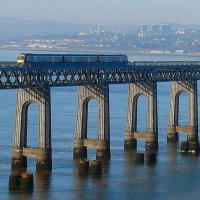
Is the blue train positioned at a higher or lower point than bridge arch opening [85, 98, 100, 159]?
higher

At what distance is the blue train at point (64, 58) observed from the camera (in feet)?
217

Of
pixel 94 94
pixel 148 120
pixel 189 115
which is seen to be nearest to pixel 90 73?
pixel 94 94

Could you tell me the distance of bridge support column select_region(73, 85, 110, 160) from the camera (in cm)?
7038

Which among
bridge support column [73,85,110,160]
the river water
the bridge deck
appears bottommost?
the river water

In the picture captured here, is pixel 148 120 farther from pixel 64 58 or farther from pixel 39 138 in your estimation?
pixel 39 138

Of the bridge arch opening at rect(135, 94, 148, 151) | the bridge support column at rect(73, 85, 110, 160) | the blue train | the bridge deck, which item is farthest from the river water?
the blue train

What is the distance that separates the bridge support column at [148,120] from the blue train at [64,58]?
2592mm

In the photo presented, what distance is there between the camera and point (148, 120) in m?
77.8

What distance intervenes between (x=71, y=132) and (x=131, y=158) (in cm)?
1711

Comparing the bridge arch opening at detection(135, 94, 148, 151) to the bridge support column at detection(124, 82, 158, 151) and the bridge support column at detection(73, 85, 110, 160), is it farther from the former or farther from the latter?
the bridge support column at detection(73, 85, 110, 160)

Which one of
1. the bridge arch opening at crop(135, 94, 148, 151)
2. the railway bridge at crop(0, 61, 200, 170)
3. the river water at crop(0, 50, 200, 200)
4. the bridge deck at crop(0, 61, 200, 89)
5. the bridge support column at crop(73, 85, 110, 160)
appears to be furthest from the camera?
the bridge arch opening at crop(135, 94, 148, 151)

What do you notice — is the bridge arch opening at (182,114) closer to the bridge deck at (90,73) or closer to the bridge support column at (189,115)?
the bridge support column at (189,115)

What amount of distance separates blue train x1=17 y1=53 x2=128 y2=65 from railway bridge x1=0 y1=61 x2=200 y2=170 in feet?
1.95

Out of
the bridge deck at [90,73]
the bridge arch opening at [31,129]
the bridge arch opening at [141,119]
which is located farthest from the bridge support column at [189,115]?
the bridge arch opening at [31,129]
